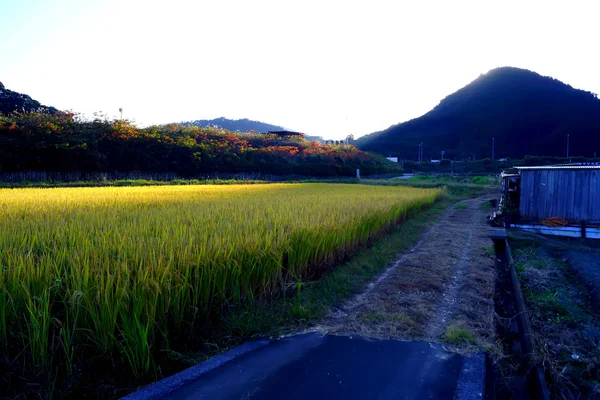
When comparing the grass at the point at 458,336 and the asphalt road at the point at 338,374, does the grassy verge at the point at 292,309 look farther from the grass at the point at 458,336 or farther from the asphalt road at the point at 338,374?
the grass at the point at 458,336

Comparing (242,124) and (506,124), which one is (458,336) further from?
(242,124)

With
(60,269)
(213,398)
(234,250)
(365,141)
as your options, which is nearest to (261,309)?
(234,250)

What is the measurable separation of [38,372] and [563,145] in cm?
7235

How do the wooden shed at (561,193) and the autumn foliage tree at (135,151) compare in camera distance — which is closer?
the wooden shed at (561,193)

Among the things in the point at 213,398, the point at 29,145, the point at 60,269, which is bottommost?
the point at 213,398

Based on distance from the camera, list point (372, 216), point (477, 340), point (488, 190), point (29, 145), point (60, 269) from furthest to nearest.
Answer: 1. point (488, 190)
2. point (29, 145)
3. point (372, 216)
4. point (477, 340)
5. point (60, 269)

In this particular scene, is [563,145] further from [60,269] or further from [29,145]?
[60,269]

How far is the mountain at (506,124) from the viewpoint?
63.1m

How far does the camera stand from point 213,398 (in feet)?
7.42

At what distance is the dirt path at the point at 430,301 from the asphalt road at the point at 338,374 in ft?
0.93

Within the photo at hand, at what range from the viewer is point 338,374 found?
2592 millimetres

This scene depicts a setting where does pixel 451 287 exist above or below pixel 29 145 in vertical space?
below

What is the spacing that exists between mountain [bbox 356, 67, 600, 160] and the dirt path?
60.9m

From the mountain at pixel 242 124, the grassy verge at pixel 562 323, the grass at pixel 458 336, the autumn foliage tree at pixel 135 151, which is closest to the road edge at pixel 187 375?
the grass at pixel 458 336
